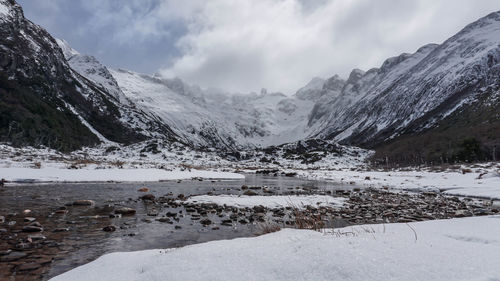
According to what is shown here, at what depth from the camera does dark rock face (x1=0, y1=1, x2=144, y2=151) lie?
102 meters

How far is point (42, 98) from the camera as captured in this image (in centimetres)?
13362

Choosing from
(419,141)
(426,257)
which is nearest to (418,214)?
(426,257)

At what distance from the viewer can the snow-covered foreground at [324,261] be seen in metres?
3.65

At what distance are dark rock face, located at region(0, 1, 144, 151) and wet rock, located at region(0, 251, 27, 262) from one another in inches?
3795

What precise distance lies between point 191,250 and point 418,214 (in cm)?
1337

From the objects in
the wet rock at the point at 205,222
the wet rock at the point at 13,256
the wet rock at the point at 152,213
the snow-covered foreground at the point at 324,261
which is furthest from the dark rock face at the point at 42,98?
the snow-covered foreground at the point at 324,261

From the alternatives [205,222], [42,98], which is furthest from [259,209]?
[42,98]

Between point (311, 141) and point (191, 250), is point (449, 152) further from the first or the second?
point (191, 250)

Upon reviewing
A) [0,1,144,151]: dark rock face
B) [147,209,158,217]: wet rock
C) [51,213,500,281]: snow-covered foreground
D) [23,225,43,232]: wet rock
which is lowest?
[147,209,158,217]: wet rock

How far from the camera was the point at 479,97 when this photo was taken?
510 feet

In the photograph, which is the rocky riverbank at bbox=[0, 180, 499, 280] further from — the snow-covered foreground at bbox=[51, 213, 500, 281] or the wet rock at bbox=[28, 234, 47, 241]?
the snow-covered foreground at bbox=[51, 213, 500, 281]

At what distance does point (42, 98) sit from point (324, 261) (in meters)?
164

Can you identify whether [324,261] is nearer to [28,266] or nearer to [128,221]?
[28,266]

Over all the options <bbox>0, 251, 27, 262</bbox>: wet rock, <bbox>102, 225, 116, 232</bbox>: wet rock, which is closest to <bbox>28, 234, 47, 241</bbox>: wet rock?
<bbox>0, 251, 27, 262</bbox>: wet rock
